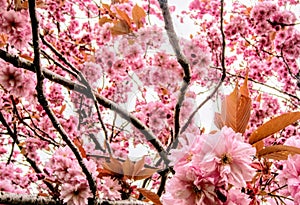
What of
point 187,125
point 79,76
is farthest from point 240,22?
point 79,76

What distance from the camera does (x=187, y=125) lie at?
8.11ft

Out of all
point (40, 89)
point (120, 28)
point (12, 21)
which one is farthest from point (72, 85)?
point (120, 28)

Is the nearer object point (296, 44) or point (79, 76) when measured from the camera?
point (79, 76)

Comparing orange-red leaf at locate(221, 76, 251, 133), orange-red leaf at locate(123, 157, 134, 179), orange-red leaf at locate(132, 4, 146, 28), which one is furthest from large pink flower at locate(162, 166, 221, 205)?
orange-red leaf at locate(132, 4, 146, 28)

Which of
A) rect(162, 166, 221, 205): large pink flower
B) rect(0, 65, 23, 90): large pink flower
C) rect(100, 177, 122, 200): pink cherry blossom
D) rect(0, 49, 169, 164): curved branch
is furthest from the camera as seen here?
rect(0, 65, 23, 90): large pink flower

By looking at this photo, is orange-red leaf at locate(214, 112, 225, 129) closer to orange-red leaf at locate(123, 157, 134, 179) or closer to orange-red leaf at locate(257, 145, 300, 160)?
orange-red leaf at locate(257, 145, 300, 160)

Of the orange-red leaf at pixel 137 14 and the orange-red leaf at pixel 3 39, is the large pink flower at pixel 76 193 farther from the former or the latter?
the orange-red leaf at pixel 137 14

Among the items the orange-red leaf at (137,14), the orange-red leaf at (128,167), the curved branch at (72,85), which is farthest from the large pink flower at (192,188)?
the orange-red leaf at (137,14)

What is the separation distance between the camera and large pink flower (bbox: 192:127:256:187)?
84 centimetres

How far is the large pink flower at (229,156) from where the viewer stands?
0.84 m

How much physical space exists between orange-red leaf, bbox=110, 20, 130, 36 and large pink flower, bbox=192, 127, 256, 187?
1649 mm

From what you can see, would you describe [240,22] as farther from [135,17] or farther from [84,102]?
[135,17]

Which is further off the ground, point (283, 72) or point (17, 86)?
point (283, 72)

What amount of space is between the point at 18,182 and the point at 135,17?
3428mm
